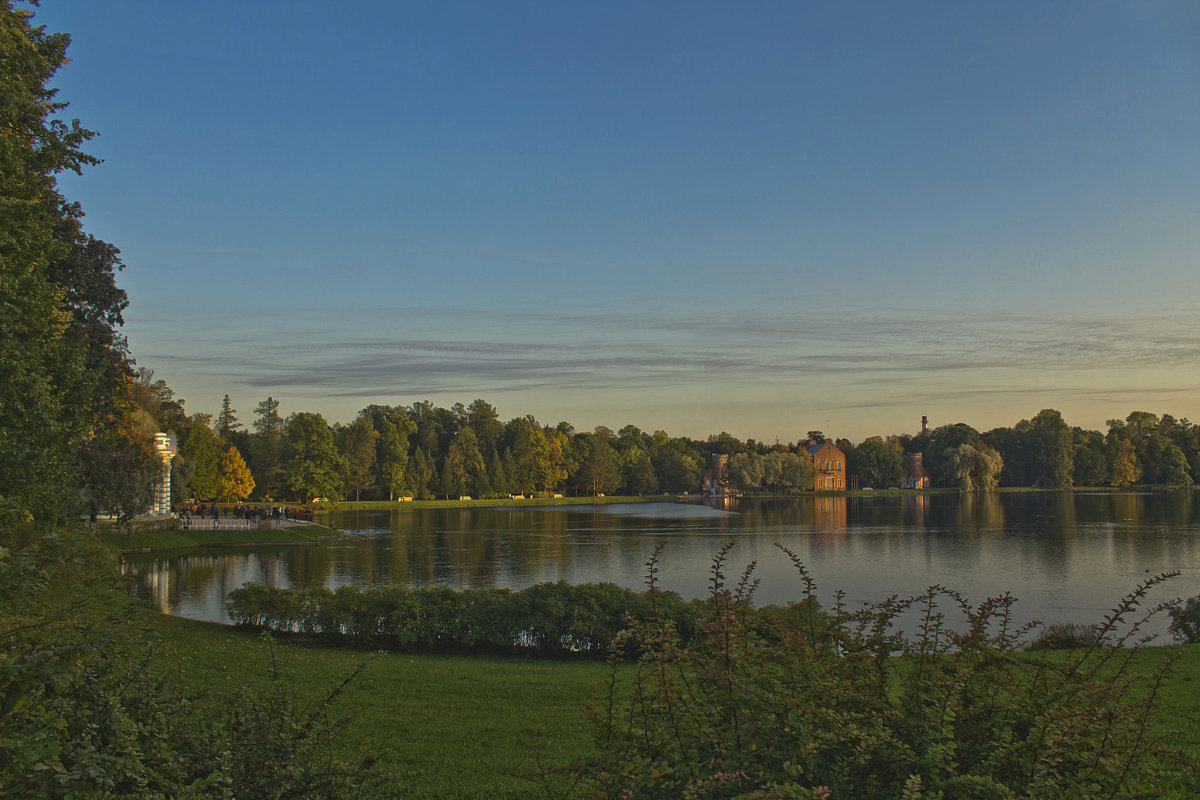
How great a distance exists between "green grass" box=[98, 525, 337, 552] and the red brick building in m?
87.5

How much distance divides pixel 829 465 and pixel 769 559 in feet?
302

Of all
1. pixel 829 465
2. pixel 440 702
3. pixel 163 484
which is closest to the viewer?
pixel 440 702

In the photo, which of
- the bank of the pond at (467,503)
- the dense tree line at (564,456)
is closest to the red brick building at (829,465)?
the dense tree line at (564,456)

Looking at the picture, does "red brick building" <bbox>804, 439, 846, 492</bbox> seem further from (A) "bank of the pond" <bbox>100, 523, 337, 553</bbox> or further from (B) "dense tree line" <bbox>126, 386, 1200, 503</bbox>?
(A) "bank of the pond" <bbox>100, 523, 337, 553</bbox>

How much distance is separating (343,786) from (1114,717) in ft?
12.0

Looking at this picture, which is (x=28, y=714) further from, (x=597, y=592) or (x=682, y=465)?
(x=682, y=465)

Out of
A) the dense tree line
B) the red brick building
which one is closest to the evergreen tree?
the dense tree line

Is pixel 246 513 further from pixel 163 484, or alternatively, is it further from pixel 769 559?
pixel 769 559

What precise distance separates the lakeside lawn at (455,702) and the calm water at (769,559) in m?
7.95

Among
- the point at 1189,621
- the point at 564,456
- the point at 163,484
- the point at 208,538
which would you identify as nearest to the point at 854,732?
the point at 1189,621

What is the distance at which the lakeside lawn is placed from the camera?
6.55m

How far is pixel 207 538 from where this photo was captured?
40.0 m

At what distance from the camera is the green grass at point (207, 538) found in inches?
1409

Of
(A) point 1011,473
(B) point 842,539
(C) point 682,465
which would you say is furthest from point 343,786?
(A) point 1011,473
